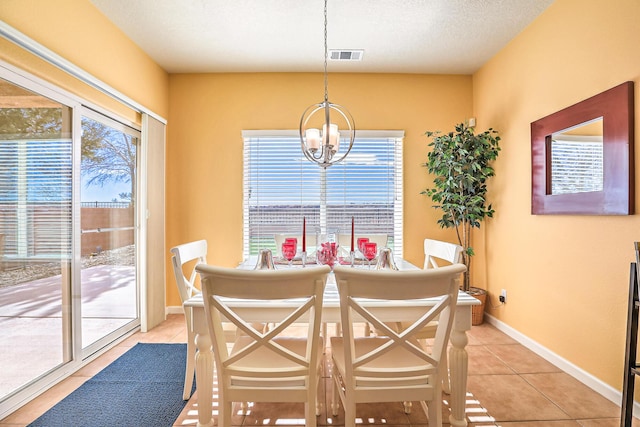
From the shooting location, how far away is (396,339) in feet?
4.49

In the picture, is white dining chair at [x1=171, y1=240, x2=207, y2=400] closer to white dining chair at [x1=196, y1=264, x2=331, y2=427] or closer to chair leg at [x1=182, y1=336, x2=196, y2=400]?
chair leg at [x1=182, y1=336, x2=196, y2=400]

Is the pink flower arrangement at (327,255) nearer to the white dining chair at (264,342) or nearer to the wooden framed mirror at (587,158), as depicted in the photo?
the white dining chair at (264,342)

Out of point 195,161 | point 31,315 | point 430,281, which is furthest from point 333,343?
point 195,161

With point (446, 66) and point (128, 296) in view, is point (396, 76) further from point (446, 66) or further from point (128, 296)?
point (128, 296)

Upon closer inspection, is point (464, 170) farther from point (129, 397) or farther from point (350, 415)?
point (129, 397)

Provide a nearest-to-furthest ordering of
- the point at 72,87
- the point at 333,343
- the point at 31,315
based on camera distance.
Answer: the point at 333,343
the point at 31,315
the point at 72,87

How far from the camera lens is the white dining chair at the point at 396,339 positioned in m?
1.27

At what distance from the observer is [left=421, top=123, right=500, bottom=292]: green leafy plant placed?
10.8ft

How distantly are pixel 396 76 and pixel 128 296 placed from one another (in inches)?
141

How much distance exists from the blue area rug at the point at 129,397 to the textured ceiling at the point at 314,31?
107 inches

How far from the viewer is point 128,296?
3301 millimetres

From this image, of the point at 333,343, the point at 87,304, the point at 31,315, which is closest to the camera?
the point at 333,343

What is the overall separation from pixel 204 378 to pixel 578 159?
267 centimetres

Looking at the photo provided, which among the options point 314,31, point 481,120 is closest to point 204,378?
point 314,31
